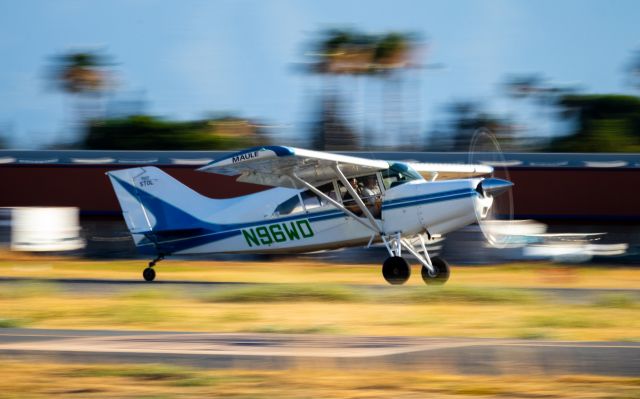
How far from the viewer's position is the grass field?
11594mm

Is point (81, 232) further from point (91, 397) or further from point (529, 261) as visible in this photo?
point (91, 397)

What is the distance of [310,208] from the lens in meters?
17.6

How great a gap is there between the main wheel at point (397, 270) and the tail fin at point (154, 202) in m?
4.12

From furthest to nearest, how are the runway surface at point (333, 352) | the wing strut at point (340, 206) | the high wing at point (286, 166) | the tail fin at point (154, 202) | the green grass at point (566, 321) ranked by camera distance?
the tail fin at point (154, 202), the wing strut at point (340, 206), the high wing at point (286, 166), the green grass at point (566, 321), the runway surface at point (333, 352)

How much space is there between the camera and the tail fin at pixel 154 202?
18844mm

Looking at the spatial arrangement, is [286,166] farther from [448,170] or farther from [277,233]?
[448,170]

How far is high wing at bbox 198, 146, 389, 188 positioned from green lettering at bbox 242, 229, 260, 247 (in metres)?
1.14

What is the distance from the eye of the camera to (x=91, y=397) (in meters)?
7.29

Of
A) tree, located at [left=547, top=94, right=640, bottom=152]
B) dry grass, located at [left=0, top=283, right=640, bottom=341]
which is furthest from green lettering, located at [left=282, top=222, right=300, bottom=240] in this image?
tree, located at [left=547, top=94, right=640, bottom=152]

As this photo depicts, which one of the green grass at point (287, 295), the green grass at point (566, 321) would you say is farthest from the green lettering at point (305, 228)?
the green grass at point (566, 321)

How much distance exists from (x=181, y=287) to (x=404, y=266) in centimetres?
420

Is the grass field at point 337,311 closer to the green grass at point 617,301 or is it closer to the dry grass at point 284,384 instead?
the green grass at point 617,301

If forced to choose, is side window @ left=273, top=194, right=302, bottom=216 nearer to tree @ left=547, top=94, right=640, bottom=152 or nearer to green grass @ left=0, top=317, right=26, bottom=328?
green grass @ left=0, top=317, right=26, bottom=328

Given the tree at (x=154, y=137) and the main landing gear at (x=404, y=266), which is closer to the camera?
the main landing gear at (x=404, y=266)
